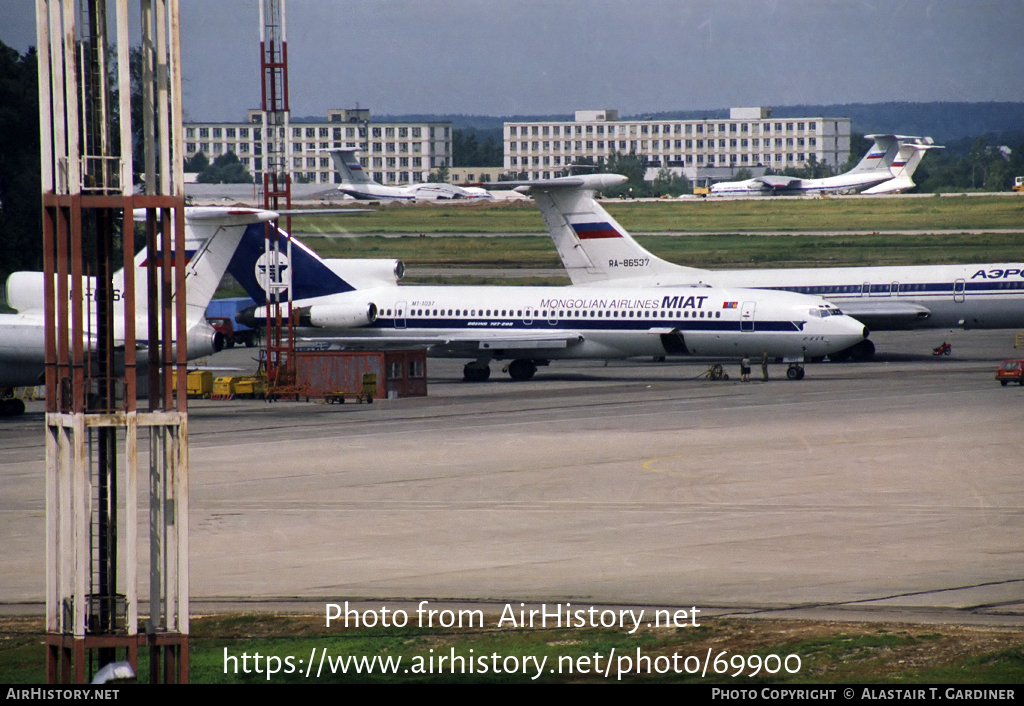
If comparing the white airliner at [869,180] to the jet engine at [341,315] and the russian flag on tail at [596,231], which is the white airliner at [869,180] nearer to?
the russian flag on tail at [596,231]

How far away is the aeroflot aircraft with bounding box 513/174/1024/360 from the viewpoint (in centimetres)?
6438

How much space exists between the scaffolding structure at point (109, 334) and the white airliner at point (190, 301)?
29231mm

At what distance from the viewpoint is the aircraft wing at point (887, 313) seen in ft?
212

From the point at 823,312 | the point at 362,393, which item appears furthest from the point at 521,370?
the point at 823,312

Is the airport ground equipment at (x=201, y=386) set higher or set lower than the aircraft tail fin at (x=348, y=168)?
lower

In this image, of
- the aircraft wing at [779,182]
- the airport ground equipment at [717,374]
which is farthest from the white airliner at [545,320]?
the aircraft wing at [779,182]

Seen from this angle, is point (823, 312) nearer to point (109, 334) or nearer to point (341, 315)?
point (341, 315)

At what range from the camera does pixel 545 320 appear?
59031mm

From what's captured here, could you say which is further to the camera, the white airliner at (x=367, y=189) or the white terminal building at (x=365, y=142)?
the white terminal building at (x=365, y=142)

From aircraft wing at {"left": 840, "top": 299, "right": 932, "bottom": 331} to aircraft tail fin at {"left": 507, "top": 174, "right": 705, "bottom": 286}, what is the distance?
296 inches

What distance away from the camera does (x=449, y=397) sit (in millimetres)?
53219

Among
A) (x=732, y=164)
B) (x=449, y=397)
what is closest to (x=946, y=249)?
(x=449, y=397)

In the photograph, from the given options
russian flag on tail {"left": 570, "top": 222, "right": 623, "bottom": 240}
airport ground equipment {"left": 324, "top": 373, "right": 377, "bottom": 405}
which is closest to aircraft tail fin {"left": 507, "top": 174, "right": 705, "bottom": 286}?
russian flag on tail {"left": 570, "top": 222, "right": 623, "bottom": 240}
